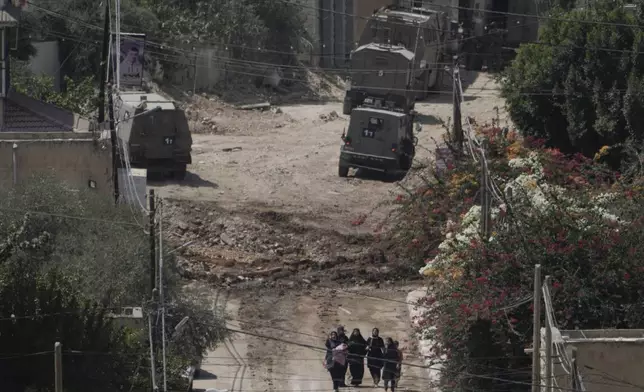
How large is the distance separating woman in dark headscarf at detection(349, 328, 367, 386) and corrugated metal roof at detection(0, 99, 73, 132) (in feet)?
39.9

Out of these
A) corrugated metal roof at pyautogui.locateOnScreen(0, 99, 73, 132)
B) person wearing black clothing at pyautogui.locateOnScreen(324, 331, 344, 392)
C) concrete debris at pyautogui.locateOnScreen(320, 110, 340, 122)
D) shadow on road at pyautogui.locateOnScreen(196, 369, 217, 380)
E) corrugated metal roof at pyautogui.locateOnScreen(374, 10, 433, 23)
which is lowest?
shadow on road at pyautogui.locateOnScreen(196, 369, 217, 380)

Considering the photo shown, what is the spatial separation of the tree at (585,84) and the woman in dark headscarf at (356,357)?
44.5 feet

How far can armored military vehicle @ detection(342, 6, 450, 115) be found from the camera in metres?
43.8

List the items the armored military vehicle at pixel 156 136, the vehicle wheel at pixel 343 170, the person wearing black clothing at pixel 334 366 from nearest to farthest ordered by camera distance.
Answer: the person wearing black clothing at pixel 334 366 < the armored military vehicle at pixel 156 136 < the vehicle wheel at pixel 343 170

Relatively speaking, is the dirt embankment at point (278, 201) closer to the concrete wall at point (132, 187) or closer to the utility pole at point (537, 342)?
the concrete wall at point (132, 187)

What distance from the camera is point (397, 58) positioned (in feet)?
145

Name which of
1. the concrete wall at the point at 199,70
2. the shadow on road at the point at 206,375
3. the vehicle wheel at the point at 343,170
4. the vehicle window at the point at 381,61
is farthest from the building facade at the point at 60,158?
the concrete wall at the point at 199,70

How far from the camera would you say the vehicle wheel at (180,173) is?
3681 centimetres

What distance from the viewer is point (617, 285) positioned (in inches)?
859

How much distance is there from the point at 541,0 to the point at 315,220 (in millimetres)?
25795

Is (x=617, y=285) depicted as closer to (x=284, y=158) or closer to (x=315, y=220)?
(x=315, y=220)

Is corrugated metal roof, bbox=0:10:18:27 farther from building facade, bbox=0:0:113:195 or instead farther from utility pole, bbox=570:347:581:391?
utility pole, bbox=570:347:581:391

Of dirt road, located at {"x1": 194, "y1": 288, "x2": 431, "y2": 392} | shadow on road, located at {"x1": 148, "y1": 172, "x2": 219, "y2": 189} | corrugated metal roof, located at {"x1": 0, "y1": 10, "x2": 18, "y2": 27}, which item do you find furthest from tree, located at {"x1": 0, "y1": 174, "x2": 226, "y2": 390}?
shadow on road, located at {"x1": 148, "y1": 172, "x2": 219, "y2": 189}

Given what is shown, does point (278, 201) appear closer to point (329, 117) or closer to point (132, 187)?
point (132, 187)
